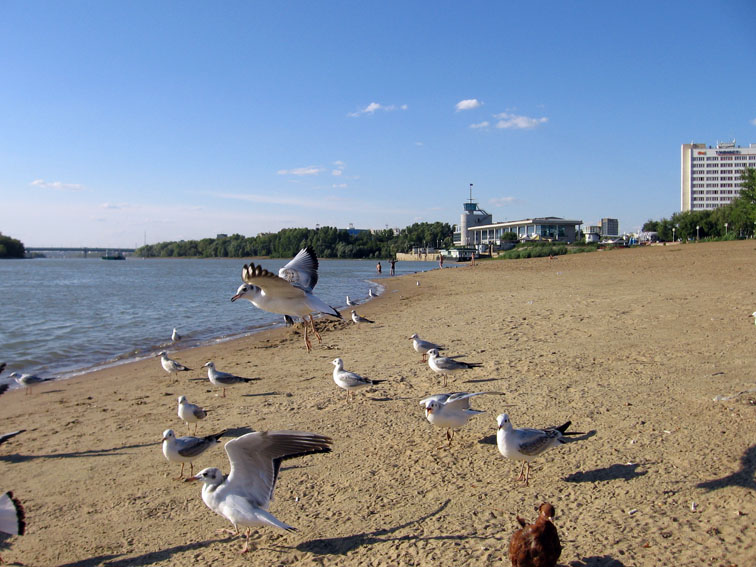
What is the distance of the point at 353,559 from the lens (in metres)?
3.90

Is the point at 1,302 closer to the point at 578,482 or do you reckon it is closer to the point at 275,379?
the point at 275,379

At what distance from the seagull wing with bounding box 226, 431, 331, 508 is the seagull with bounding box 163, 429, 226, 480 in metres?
1.48

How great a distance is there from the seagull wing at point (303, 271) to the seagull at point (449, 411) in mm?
2985

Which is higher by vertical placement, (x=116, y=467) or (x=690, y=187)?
(x=690, y=187)

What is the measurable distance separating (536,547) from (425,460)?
226 cm

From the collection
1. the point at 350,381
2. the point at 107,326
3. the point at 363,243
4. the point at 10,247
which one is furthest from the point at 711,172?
the point at 10,247

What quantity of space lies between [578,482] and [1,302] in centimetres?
3531

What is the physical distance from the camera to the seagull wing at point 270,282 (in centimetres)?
691

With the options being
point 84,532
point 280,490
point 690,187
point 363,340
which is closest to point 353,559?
point 280,490

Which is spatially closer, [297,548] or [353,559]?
[353,559]

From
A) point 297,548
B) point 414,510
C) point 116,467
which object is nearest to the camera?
point 297,548

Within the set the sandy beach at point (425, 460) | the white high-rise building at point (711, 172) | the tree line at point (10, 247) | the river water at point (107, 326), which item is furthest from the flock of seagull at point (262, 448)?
the white high-rise building at point (711, 172)

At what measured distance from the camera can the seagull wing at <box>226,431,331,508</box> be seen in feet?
14.3

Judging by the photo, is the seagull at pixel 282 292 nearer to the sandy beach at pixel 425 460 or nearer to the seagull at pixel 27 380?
the sandy beach at pixel 425 460
